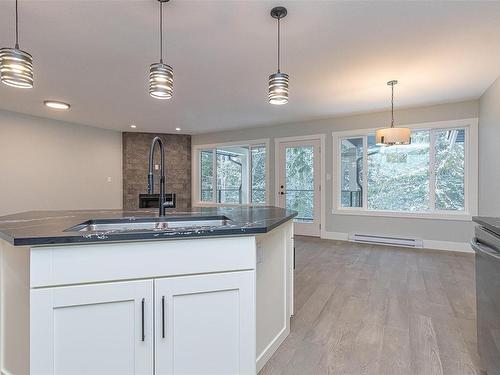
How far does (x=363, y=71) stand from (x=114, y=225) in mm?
2996

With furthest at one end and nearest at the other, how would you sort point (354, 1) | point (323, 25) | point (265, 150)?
1. point (265, 150)
2. point (323, 25)
3. point (354, 1)

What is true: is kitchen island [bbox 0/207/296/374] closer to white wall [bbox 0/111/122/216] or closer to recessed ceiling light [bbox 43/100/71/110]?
recessed ceiling light [bbox 43/100/71/110]

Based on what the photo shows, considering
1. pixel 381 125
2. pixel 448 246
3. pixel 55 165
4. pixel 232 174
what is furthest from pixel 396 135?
pixel 55 165

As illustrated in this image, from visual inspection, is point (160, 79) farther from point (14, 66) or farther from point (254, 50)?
point (254, 50)

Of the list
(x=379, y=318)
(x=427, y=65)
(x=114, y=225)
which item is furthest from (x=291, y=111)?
(x=114, y=225)

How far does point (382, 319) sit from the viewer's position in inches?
88.5

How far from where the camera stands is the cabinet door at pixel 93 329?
1.10 m

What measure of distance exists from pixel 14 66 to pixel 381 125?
4.98 metres

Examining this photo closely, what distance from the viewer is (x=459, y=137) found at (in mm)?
4516

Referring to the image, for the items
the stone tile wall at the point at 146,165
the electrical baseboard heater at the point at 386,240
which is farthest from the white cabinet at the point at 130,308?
the stone tile wall at the point at 146,165

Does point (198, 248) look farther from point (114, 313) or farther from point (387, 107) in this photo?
point (387, 107)

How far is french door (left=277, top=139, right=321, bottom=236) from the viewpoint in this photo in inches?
223

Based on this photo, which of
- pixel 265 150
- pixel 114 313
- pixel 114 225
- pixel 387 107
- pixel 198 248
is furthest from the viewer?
pixel 265 150

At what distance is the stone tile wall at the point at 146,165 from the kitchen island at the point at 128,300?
5.84 metres
